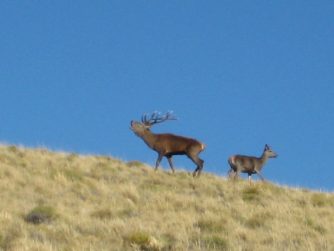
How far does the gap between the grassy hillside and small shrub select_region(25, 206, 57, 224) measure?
2cm

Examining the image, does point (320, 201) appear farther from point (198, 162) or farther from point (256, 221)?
point (198, 162)

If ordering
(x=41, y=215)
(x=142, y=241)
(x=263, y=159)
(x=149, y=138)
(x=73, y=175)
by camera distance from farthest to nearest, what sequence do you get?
(x=263, y=159) < (x=149, y=138) < (x=73, y=175) < (x=41, y=215) < (x=142, y=241)

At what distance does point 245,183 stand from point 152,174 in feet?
9.26

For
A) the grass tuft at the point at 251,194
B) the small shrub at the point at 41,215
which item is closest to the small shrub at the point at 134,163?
the grass tuft at the point at 251,194

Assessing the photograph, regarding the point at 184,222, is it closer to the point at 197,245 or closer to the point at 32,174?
the point at 197,245

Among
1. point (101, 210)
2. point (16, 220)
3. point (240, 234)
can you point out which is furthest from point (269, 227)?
point (16, 220)

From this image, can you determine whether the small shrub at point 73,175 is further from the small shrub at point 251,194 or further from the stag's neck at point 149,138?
the stag's neck at point 149,138

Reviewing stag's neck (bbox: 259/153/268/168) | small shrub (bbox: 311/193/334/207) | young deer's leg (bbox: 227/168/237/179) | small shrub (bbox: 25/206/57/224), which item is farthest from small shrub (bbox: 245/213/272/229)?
stag's neck (bbox: 259/153/268/168)

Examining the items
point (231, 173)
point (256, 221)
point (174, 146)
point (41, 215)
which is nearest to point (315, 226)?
point (256, 221)

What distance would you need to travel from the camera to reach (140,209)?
17281 millimetres

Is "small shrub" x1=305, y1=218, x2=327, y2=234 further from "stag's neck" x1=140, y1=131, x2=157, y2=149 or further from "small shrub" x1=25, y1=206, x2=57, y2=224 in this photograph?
"stag's neck" x1=140, y1=131, x2=157, y2=149

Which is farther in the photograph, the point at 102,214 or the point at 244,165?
the point at 244,165

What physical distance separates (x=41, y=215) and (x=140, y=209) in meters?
2.78

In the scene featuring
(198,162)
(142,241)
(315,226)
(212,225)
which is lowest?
(142,241)
